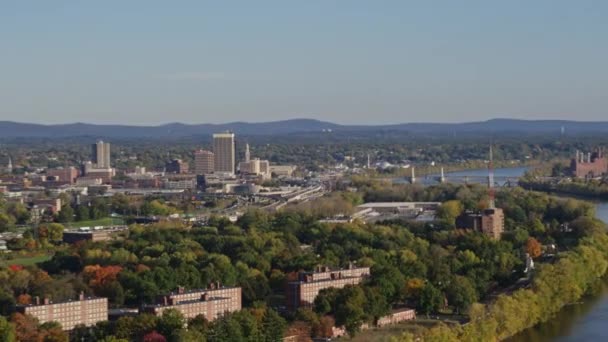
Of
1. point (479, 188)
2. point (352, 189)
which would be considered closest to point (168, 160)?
point (352, 189)

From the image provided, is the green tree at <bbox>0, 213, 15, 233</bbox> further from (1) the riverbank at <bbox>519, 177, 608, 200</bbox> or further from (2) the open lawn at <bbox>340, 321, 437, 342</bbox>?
(1) the riverbank at <bbox>519, 177, 608, 200</bbox>

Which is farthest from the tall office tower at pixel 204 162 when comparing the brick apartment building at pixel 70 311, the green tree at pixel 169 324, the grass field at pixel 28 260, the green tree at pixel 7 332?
the green tree at pixel 7 332

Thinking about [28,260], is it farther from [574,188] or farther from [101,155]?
[101,155]

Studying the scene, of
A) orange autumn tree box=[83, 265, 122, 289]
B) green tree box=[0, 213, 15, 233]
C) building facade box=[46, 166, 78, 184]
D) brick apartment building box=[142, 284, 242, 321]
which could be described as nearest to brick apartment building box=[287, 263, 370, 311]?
brick apartment building box=[142, 284, 242, 321]

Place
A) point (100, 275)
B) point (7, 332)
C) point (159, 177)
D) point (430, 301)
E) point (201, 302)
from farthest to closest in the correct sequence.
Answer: point (159, 177) < point (100, 275) < point (430, 301) < point (201, 302) < point (7, 332)

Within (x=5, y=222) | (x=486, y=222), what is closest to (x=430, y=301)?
(x=486, y=222)

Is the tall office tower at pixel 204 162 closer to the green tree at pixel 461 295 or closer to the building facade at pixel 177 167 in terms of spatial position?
the building facade at pixel 177 167
